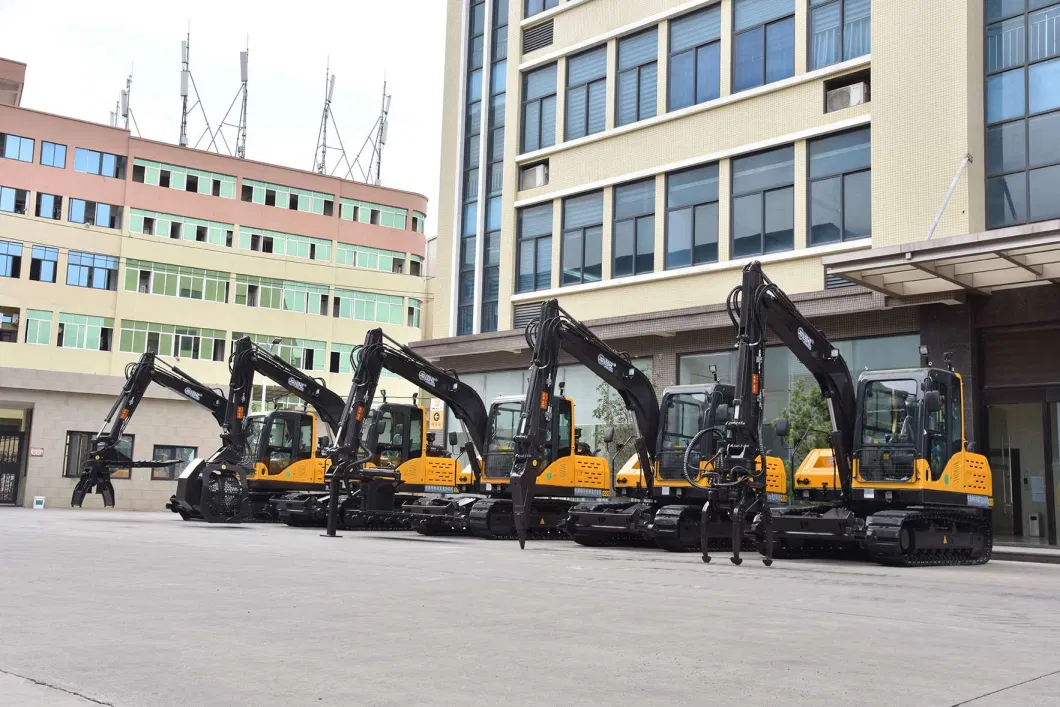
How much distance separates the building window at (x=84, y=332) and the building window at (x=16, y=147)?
791 cm

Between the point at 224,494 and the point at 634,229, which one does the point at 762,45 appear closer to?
the point at 634,229

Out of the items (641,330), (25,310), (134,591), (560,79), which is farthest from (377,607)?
(25,310)

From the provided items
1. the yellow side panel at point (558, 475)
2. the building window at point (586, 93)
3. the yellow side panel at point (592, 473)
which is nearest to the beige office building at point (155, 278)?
the building window at point (586, 93)

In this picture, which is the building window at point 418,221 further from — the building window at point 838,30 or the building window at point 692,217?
the building window at point 838,30

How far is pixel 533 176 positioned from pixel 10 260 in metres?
28.1

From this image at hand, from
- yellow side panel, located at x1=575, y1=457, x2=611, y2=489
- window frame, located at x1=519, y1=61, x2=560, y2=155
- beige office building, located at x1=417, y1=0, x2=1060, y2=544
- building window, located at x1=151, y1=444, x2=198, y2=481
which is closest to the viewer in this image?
beige office building, located at x1=417, y1=0, x2=1060, y2=544

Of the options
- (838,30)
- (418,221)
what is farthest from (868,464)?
(418,221)

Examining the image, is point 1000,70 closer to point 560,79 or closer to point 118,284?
point 560,79

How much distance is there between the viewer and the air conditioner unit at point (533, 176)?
34844mm

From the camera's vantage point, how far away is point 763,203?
28125 mm

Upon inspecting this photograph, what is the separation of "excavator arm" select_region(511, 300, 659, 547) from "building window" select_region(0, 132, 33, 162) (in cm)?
3880

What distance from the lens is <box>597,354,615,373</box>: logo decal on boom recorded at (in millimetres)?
22594

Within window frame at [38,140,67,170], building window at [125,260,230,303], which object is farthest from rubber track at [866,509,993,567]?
window frame at [38,140,67,170]

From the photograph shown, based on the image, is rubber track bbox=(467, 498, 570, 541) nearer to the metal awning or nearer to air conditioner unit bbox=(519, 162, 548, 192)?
the metal awning
